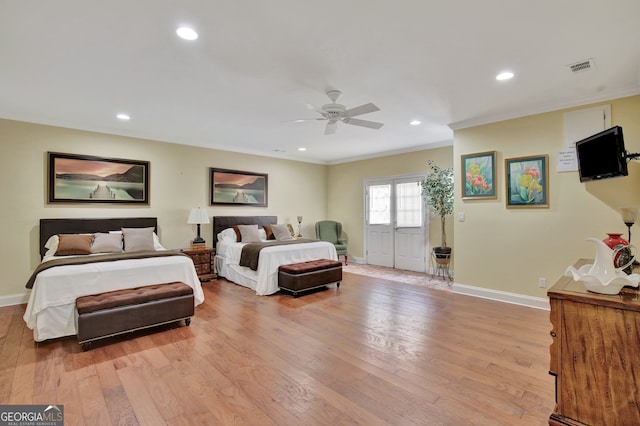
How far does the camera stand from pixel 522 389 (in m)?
2.26

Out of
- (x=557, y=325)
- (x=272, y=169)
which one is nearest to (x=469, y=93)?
(x=557, y=325)

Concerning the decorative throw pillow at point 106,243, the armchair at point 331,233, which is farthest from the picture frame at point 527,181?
Result: the decorative throw pillow at point 106,243

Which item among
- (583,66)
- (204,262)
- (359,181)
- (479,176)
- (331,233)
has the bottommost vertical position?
(204,262)

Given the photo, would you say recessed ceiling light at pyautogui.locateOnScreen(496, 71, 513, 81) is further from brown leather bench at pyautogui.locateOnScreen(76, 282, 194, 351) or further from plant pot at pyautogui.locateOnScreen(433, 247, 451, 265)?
brown leather bench at pyautogui.locateOnScreen(76, 282, 194, 351)

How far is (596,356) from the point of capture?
1.58 meters

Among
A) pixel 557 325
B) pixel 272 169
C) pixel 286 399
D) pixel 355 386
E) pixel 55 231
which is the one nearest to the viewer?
pixel 557 325

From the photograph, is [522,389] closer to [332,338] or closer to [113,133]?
[332,338]

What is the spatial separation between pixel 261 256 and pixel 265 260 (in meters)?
0.10

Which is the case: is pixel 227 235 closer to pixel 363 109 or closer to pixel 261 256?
pixel 261 256

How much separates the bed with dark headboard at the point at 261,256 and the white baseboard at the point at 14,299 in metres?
2.82

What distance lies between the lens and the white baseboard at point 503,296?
4.13 meters

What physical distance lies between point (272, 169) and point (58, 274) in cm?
481

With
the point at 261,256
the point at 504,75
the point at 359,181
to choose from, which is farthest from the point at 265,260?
the point at 504,75

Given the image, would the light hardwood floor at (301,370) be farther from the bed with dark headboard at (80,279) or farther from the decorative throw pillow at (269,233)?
the decorative throw pillow at (269,233)
